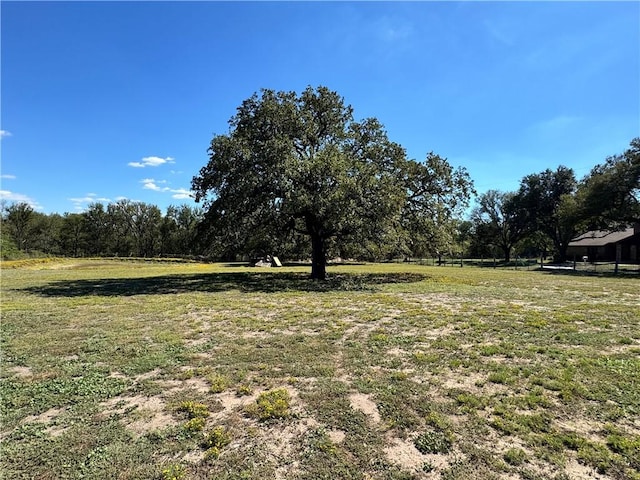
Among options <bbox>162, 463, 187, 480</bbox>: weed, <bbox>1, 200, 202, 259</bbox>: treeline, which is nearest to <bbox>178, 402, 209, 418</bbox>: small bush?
<bbox>162, 463, 187, 480</bbox>: weed

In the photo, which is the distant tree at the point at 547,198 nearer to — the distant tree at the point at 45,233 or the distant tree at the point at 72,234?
the distant tree at the point at 72,234

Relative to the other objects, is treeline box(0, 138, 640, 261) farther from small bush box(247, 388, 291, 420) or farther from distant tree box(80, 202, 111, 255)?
small bush box(247, 388, 291, 420)

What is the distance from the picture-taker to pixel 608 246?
4481 centimetres

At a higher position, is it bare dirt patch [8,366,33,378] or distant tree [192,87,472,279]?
distant tree [192,87,472,279]

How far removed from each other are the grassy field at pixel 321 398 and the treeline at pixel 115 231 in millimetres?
53226

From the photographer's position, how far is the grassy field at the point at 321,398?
9.34 feet

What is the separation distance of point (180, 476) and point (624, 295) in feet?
46.5

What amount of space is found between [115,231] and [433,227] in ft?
191

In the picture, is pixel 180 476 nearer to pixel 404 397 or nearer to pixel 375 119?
pixel 404 397

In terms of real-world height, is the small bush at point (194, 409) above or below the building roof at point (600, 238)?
below

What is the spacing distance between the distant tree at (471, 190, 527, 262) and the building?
7.67 metres

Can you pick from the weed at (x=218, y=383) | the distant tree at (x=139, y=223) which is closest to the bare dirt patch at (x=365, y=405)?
the weed at (x=218, y=383)

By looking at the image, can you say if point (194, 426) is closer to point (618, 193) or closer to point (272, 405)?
point (272, 405)

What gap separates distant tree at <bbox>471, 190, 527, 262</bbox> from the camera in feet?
156
